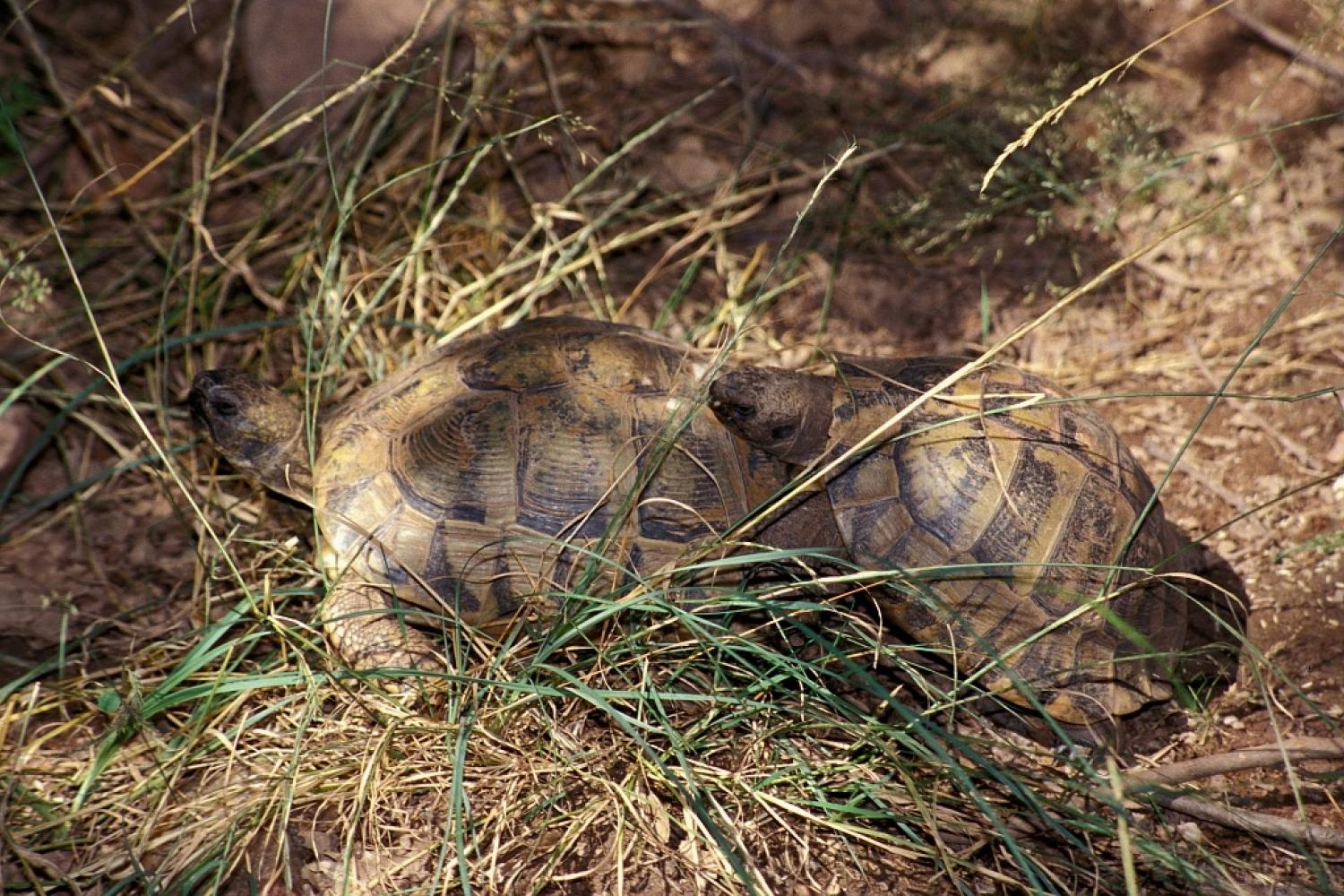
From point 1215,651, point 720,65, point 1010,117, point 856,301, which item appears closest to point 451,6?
point 720,65

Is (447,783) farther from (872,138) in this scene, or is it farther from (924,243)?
(872,138)

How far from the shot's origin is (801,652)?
3316 mm

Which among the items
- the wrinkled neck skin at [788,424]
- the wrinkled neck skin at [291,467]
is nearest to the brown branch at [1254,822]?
the wrinkled neck skin at [788,424]

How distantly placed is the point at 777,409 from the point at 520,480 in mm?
876

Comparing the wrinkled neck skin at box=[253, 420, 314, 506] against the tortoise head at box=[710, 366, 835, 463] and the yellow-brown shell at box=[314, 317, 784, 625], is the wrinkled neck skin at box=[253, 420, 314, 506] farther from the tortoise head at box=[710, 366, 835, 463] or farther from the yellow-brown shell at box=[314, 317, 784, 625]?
the tortoise head at box=[710, 366, 835, 463]

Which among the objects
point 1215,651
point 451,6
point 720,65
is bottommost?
point 1215,651

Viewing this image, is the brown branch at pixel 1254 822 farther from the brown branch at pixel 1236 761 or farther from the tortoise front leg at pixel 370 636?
the tortoise front leg at pixel 370 636

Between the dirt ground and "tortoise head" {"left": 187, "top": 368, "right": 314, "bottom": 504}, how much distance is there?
0.28 metres

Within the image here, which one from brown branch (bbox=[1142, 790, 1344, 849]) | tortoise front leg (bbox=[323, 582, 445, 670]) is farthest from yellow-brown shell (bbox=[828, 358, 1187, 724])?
tortoise front leg (bbox=[323, 582, 445, 670])

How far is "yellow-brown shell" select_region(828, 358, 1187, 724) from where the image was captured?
10.9 feet

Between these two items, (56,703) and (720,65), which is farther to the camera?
(720,65)

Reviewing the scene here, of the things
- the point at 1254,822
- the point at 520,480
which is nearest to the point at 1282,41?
the point at 1254,822

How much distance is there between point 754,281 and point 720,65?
4.94 ft

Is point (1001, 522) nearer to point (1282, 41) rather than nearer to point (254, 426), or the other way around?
point (254, 426)
